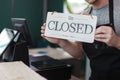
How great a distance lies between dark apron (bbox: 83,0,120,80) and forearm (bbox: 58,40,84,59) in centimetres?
20

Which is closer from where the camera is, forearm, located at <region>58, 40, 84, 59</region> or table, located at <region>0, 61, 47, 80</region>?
table, located at <region>0, 61, 47, 80</region>

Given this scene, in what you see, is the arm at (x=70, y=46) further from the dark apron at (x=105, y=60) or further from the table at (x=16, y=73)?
the table at (x=16, y=73)

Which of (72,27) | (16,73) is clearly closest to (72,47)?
(72,27)

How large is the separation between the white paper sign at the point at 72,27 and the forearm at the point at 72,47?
15 centimetres

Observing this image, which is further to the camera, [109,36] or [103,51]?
[103,51]

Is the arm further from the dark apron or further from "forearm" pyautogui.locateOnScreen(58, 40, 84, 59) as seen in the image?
the dark apron

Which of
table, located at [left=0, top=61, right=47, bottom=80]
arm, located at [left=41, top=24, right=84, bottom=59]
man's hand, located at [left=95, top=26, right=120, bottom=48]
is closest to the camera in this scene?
table, located at [left=0, top=61, right=47, bottom=80]

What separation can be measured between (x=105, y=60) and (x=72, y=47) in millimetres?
340

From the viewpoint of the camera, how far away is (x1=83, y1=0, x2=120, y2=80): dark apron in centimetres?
146

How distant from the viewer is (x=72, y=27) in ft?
5.12

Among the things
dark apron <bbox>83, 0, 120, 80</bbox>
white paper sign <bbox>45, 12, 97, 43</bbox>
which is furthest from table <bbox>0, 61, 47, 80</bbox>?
dark apron <bbox>83, 0, 120, 80</bbox>

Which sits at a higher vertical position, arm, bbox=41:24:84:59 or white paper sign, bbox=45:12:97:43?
white paper sign, bbox=45:12:97:43

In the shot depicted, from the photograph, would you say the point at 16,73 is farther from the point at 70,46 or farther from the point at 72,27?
the point at 70,46

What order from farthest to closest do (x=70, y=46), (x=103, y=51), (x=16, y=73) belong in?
(x=70, y=46)
(x=103, y=51)
(x=16, y=73)
